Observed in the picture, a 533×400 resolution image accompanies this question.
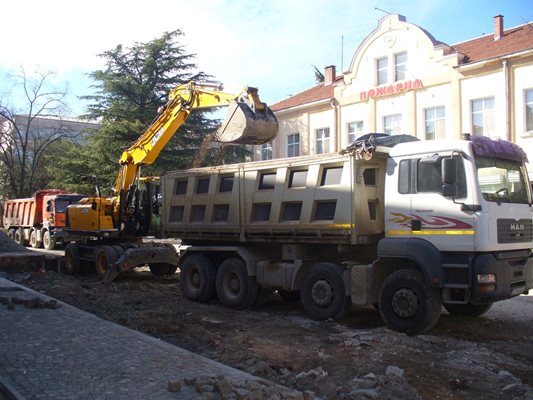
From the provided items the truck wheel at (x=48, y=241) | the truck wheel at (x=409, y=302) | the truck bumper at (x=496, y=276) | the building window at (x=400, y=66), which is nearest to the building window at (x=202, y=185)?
the truck wheel at (x=409, y=302)

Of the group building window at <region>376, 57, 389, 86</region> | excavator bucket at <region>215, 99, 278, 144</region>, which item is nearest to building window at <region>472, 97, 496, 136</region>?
building window at <region>376, 57, 389, 86</region>

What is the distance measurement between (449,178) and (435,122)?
19.0m

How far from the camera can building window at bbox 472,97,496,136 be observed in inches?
914

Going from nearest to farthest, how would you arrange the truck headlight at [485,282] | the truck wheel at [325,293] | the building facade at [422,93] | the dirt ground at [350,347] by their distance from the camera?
the dirt ground at [350,347]
the truck headlight at [485,282]
the truck wheel at [325,293]
the building facade at [422,93]

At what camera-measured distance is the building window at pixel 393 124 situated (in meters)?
27.0

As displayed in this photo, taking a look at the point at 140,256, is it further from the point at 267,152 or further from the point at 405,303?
the point at 267,152

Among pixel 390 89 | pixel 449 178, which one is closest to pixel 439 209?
pixel 449 178

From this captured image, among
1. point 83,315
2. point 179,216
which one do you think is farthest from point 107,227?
point 83,315

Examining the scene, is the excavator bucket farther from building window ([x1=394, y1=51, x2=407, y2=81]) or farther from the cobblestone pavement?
building window ([x1=394, y1=51, x2=407, y2=81])

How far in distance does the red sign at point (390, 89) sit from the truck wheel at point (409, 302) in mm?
19658

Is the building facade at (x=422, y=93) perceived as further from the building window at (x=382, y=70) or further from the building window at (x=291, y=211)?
the building window at (x=291, y=211)

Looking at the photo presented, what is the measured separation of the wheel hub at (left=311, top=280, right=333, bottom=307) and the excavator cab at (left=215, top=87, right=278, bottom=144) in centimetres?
340

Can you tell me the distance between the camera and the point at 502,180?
8047 mm

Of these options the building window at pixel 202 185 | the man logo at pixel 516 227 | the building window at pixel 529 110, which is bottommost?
the man logo at pixel 516 227
